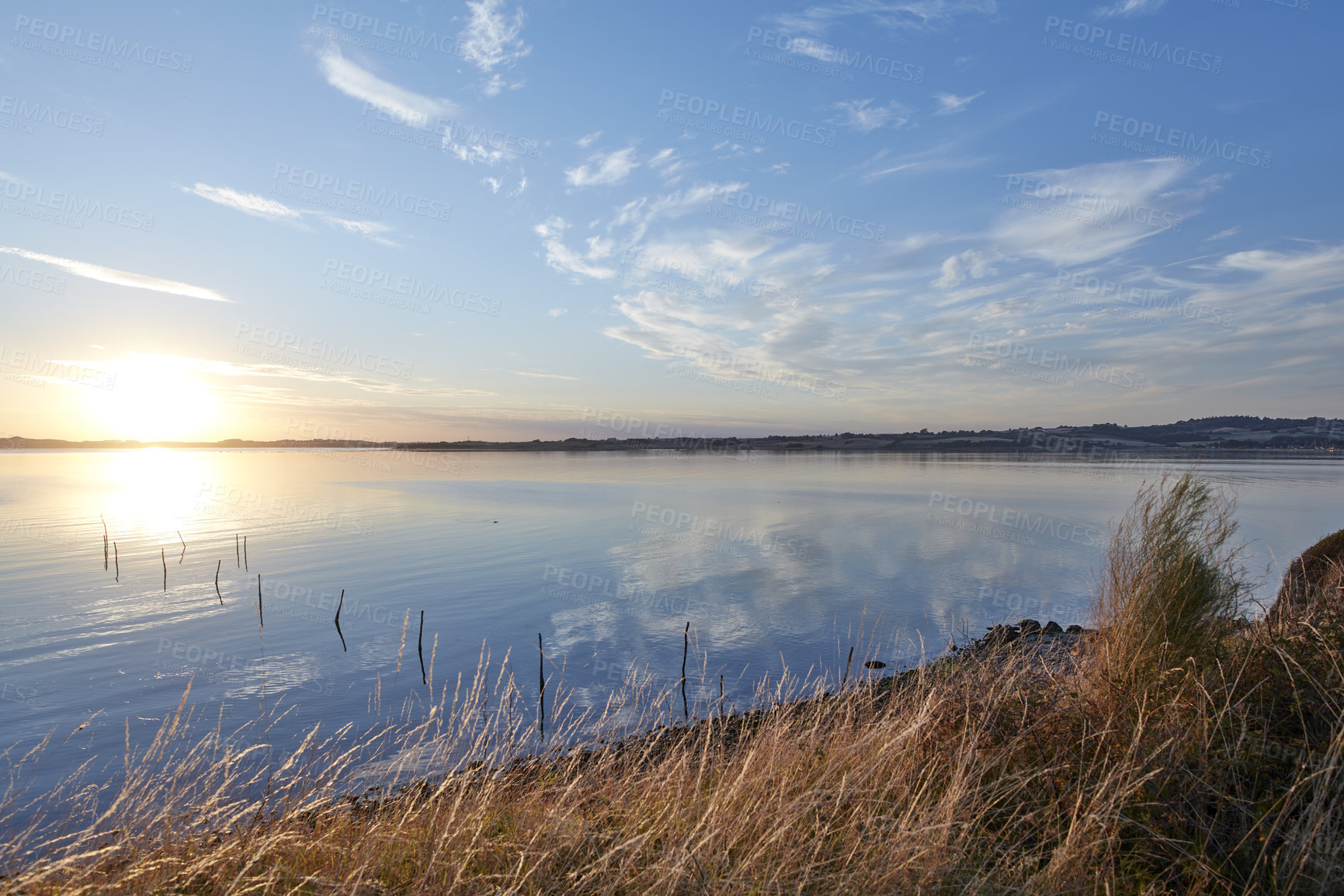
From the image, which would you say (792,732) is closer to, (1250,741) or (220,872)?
(1250,741)

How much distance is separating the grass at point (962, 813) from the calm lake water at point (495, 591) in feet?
23.8

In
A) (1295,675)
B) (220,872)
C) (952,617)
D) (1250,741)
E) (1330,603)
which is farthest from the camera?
(952,617)

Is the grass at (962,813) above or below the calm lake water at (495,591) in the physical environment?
above

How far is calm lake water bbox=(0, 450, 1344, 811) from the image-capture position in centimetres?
1494

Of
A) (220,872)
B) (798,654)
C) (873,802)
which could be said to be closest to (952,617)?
(798,654)

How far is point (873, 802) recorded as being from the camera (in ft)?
16.4

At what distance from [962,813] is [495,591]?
2126 centimetres

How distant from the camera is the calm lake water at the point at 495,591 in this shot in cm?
1494

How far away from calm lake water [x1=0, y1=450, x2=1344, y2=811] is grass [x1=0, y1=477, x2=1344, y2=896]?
726 cm

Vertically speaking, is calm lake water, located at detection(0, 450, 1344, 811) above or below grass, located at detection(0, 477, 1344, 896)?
below

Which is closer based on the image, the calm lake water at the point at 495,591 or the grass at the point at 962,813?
the grass at the point at 962,813

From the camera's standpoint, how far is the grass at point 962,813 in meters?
3.99

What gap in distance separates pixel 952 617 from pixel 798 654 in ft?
20.7

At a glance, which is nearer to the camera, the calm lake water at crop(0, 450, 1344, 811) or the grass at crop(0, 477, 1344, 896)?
the grass at crop(0, 477, 1344, 896)
